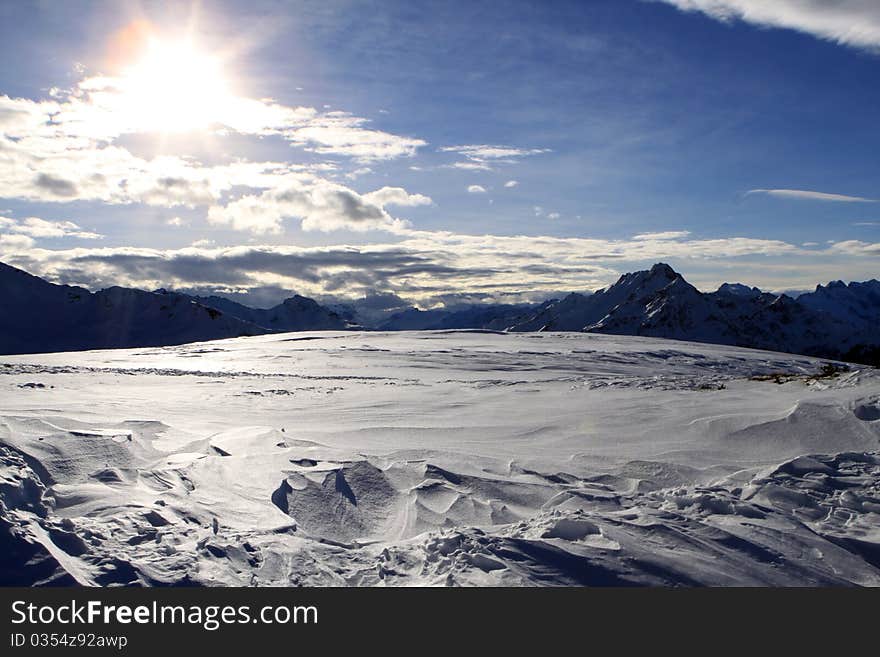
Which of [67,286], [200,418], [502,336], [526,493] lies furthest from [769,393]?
[67,286]

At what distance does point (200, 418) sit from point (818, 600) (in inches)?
352

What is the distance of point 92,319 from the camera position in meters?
140

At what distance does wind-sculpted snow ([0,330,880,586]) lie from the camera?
430 cm

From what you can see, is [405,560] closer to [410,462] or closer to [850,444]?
[410,462]

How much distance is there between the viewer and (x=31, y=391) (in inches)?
492

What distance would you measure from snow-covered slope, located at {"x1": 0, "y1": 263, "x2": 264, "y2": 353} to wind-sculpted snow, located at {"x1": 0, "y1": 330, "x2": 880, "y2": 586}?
12281 centimetres

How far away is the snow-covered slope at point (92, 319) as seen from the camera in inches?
4948

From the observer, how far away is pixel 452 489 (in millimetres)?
6176

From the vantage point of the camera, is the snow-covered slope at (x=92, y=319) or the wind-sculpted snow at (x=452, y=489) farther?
the snow-covered slope at (x=92, y=319)

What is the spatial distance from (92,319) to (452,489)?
158592 mm

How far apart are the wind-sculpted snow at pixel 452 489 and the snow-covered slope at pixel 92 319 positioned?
123m

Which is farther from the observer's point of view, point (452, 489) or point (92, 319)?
point (92, 319)

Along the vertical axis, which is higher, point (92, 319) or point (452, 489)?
point (452, 489)

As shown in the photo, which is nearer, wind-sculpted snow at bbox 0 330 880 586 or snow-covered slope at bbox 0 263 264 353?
wind-sculpted snow at bbox 0 330 880 586
